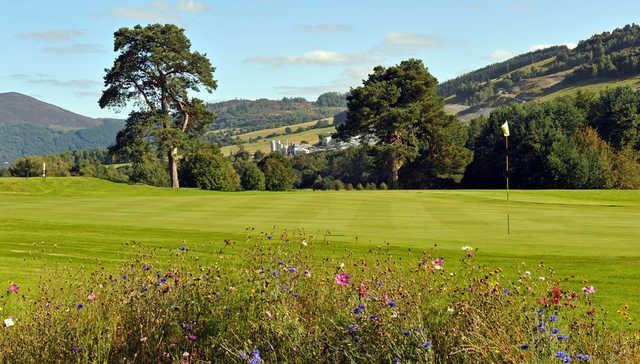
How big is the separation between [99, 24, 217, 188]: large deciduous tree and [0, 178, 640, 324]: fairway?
24.0 metres

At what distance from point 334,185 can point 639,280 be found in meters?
86.8

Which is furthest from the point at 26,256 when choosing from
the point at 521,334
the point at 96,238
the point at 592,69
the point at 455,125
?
the point at 592,69

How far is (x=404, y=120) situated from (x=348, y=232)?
45.6m

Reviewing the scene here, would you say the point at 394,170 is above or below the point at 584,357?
below

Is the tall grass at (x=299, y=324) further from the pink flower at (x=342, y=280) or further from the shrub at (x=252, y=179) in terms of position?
the shrub at (x=252, y=179)

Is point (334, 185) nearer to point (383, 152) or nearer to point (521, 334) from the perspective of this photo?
point (383, 152)

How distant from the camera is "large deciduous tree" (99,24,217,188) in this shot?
48.9 meters

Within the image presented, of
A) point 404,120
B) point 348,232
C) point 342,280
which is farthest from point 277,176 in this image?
point 342,280

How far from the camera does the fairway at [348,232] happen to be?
10969 millimetres

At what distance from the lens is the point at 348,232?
15.3m

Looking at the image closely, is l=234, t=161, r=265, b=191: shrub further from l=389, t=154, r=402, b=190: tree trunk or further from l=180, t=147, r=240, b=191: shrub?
l=389, t=154, r=402, b=190: tree trunk

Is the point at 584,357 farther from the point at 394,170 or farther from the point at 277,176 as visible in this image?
the point at 277,176

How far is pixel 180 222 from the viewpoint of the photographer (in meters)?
Result: 18.0

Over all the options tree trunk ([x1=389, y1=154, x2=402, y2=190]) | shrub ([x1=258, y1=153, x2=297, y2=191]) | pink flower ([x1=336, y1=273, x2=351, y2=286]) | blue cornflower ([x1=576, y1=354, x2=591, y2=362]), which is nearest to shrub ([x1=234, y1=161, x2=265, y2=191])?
shrub ([x1=258, y1=153, x2=297, y2=191])
